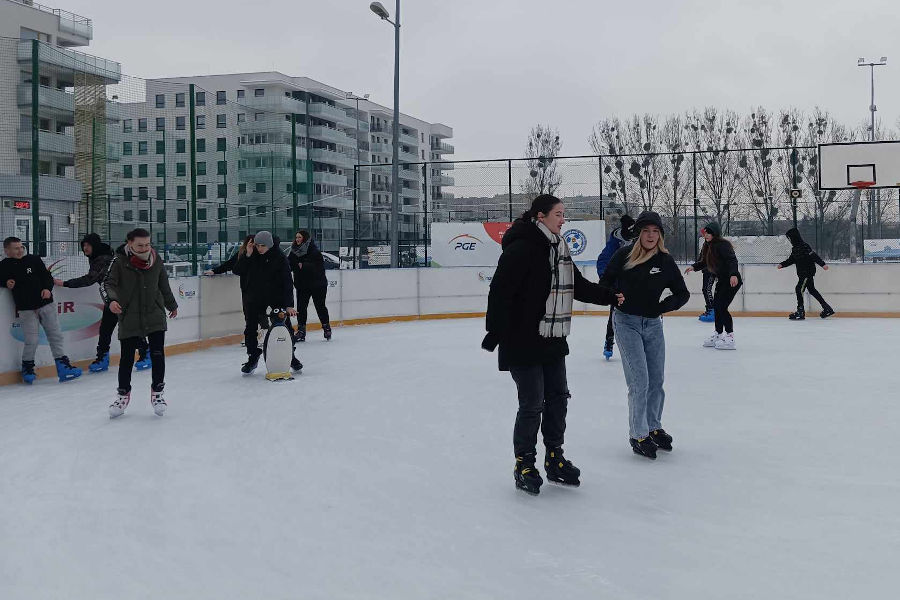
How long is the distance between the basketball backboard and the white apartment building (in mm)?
15692

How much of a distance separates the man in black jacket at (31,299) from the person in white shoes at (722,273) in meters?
7.27

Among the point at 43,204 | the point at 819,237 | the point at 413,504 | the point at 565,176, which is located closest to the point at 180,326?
the point at 43,204

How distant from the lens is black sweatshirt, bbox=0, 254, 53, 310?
9.00m

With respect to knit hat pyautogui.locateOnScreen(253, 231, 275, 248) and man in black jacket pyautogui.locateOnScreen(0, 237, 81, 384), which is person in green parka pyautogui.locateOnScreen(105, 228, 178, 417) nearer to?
knit hat pyautogui.locateOnScreen(253, 231, 275, 248)

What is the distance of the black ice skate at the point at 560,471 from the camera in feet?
15.6

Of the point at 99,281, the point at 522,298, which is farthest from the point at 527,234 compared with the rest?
the point at 99,281

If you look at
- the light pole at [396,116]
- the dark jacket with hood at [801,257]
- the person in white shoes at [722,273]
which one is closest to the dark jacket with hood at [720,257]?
the person in white shoes at [722,273]

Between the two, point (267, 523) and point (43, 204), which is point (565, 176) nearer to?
point (43, 204)

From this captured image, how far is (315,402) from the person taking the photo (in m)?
7.70

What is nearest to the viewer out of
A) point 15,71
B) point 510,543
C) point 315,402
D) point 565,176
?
point 510,543

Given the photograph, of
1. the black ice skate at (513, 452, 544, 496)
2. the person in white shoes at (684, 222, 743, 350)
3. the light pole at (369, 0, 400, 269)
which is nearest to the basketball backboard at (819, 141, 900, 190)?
the light pole at (369, 0, 400, 269)

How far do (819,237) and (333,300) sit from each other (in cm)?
1148

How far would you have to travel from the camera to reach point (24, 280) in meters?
9.05

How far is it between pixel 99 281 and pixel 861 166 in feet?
55.8
